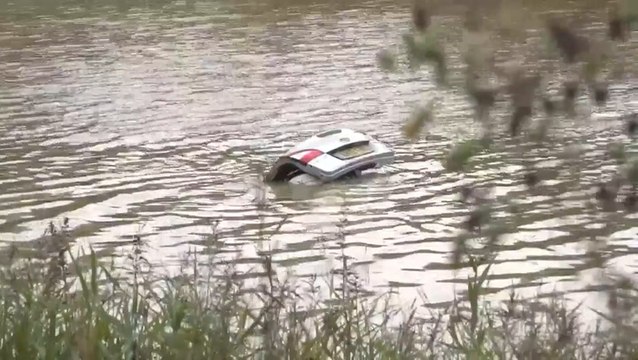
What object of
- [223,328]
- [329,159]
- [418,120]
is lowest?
[223,328]

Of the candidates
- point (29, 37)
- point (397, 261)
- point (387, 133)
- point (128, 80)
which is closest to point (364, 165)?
point (387, 133)

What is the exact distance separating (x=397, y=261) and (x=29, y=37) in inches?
652

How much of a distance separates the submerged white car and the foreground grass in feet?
26.2

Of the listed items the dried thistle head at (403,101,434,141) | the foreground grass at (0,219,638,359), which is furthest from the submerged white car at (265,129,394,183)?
the dried thistle head at (403,101,434,141)

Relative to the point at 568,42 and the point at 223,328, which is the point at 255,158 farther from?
the point at 568,42

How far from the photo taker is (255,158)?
→ 44.6 ft

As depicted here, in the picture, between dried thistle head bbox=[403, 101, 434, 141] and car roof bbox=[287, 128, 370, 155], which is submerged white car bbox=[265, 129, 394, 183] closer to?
car roof bbox=[287, 128, 370, 155]

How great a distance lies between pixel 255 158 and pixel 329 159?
135 centimetres

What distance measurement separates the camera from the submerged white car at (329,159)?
12469 millimetres

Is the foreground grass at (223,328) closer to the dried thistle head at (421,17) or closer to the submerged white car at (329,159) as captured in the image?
the dried thistle head at (421,17)

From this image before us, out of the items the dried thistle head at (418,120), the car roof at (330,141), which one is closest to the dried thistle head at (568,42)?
the dried thistle head at (418,120)

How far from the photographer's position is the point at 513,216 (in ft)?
8.57

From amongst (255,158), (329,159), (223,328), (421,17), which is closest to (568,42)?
(421,17)

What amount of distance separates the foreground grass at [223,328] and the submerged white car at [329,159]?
7.99 metres
